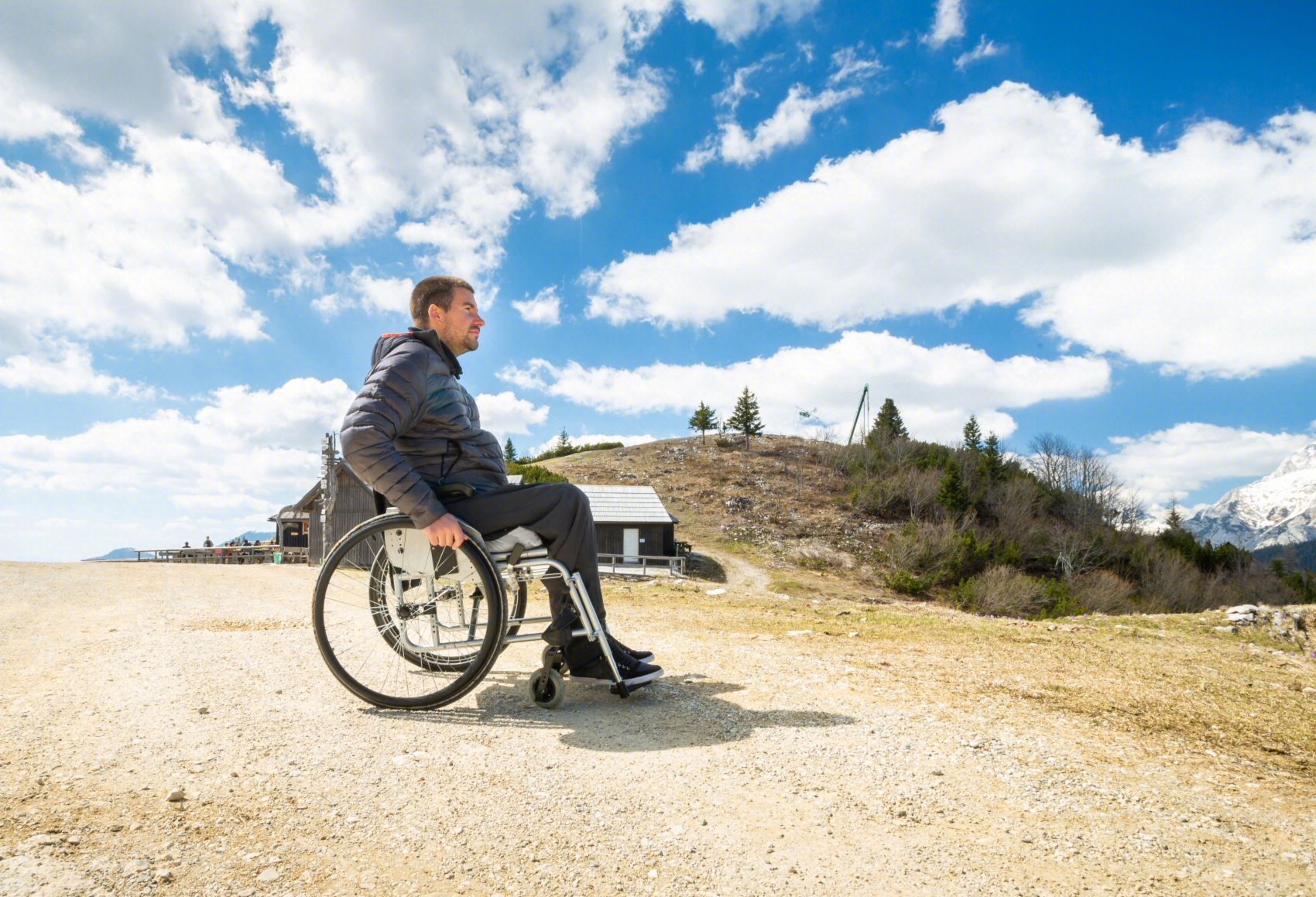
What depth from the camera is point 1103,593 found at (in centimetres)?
3691

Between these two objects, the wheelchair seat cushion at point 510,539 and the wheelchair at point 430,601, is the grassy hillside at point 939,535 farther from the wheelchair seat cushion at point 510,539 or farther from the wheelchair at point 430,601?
the wheelchair seat cushion at point 510,539

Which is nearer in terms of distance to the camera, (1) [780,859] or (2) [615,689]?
(1) [780,859]

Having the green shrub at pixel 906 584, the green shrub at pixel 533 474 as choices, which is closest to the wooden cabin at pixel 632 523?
the green shrub at pixel 533 474

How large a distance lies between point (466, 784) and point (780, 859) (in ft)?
3.52

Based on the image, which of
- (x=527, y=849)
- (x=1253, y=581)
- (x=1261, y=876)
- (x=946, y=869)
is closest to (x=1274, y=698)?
(x=1261, y=876)

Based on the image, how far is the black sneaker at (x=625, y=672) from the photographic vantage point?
3369mm

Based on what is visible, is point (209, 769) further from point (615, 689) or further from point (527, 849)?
point (615, 689)

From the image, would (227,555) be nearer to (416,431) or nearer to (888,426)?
(416,431)

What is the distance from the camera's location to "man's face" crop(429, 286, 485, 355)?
3.67 metres

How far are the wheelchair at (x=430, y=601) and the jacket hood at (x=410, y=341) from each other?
76 centimetres

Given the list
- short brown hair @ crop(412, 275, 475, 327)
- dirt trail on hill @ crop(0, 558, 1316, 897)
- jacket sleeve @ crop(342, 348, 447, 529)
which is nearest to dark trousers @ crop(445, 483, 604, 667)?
jacket sleeve @ crop(342, 348, 447, 529)

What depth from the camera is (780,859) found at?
70.2 inches

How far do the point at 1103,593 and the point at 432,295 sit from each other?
143ft

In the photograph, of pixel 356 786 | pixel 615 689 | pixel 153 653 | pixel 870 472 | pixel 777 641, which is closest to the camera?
pixel 356 786
